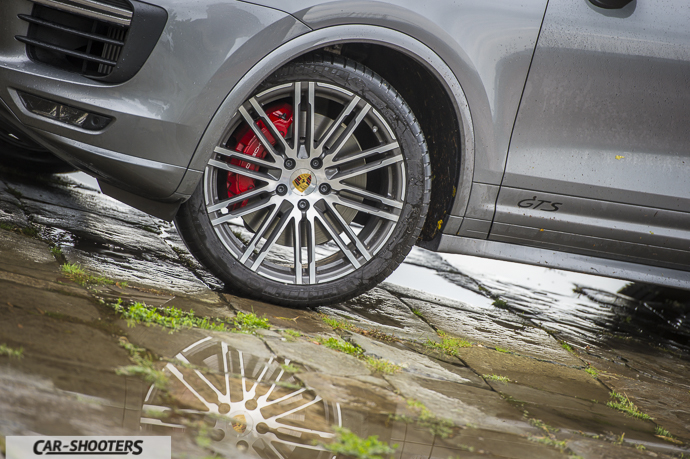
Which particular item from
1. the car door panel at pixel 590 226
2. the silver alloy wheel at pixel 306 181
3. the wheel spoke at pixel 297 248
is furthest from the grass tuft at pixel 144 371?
the car door panel at pixel 590 226

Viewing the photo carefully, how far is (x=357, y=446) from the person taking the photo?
1395mm

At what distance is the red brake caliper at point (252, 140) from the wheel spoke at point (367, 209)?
38 cm

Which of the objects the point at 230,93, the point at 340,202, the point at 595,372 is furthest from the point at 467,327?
the point at 230,93

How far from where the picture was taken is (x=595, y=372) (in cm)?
261

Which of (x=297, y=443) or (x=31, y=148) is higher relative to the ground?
(x=31, y=148)

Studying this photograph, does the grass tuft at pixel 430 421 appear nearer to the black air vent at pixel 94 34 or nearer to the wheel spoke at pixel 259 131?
the wheel spoke at pixel 259 131

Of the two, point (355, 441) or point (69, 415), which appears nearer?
point (69, 415)

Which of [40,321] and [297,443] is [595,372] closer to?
[297,443]

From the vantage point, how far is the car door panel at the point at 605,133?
2.39m

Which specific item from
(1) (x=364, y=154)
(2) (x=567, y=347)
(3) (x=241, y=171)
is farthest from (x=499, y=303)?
(3) (x=241, y=171)

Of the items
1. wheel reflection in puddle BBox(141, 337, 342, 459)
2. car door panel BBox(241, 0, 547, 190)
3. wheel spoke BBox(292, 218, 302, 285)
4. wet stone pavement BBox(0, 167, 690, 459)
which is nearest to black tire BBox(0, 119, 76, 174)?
wet stone pavement BBox(0, 167, 690, 459)

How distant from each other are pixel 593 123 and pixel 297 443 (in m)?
1.88

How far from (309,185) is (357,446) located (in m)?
1.27

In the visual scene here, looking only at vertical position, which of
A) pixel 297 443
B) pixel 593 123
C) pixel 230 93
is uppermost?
pixel 593 123
